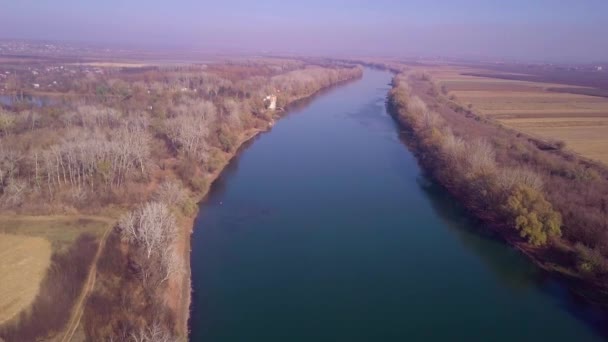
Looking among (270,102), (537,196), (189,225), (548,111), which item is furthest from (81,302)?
(548,111)

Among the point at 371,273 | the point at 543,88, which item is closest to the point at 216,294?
the point at 371,273

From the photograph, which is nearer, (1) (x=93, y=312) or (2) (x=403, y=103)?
(1) (x=93, y=312)

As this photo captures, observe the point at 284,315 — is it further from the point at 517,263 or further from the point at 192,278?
the point at 517,263

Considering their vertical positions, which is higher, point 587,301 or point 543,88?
point 543,88

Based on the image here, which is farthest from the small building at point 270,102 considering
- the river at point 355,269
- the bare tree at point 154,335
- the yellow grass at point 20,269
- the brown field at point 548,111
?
the bare tree at point 154,335

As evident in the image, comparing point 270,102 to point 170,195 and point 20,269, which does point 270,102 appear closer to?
point 170,195
